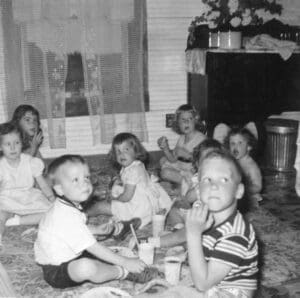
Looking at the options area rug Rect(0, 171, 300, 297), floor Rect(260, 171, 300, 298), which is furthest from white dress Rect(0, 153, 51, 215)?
floor Rect(260, 171, 300, 298)

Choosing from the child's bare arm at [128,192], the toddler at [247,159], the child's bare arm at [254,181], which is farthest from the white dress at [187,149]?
the child's bare arm at [128,192]

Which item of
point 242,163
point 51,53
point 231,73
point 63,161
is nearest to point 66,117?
point 51,53

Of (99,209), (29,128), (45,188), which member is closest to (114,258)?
(99,209)

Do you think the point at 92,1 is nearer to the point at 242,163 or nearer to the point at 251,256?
the point at 242,163

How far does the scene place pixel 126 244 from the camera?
116 inches

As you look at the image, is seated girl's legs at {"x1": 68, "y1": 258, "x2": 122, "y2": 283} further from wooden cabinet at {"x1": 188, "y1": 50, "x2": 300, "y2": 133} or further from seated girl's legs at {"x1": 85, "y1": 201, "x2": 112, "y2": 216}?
wooden cabinet at {"x1": 188, "y1": 50, "x2": 300, "y2": 133}

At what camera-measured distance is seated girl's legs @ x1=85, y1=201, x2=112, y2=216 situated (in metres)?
3.34

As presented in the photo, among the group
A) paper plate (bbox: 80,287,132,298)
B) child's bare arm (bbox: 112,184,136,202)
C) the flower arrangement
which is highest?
the flower arrangement

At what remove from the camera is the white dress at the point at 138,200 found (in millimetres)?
Result: 3180

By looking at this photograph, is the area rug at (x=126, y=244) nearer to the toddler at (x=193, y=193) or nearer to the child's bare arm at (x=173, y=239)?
the child's bare arm at (x=173, y=239)

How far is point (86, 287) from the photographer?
2385 mm

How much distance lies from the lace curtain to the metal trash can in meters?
1.35

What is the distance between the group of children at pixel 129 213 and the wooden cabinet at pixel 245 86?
0.92m

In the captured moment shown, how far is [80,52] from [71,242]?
2.72 meters
